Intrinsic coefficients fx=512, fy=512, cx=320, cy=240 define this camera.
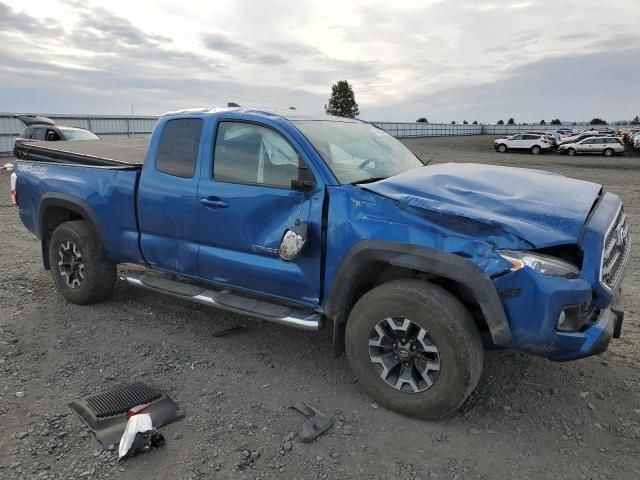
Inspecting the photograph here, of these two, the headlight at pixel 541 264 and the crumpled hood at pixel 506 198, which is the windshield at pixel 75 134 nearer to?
the crumpled hood at pixel 506 198

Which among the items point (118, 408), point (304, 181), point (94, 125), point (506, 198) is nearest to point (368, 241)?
point (304, 181)

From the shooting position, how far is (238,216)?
3891mm

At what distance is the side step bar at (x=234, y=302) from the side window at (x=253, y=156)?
934 mm

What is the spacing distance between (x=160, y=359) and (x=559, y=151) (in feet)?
126

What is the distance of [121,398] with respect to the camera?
3508mm

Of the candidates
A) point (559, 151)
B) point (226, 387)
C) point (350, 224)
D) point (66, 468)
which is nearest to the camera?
point (66, 468)

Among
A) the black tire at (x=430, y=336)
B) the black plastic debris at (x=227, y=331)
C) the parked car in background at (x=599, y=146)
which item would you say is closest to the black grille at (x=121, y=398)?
the black plastic debris at (x=227, y=331)

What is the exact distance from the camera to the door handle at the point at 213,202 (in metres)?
3.97

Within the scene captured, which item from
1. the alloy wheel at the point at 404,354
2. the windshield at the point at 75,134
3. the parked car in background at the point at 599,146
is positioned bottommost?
the alloy wheel at the point at 404,354

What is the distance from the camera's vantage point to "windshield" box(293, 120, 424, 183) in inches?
148

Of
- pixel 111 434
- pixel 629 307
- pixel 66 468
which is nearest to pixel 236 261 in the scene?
pixel 111 434

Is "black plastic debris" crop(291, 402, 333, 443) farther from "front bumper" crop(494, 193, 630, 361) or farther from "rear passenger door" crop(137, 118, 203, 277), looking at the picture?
"rear passenger door" crop(137, 118, 203, 277)

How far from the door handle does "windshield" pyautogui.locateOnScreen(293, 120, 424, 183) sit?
0.82 metres

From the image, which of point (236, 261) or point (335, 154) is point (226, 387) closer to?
point (236, 261)
